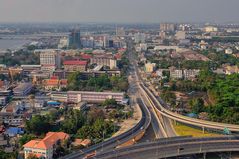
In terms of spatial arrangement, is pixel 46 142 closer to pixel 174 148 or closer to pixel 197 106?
pixel 174 148

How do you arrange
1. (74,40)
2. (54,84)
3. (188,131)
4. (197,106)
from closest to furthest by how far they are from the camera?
(188,131)
(197,106)
(54,84)
(74,40)

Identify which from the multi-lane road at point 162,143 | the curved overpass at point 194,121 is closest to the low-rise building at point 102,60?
the curved overpass at point 194,121

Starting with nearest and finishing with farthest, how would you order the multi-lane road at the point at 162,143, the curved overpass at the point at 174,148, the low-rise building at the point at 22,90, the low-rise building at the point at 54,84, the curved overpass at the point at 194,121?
the curved overpass at the point at 174,148 → the multi-lane road at the point at 162,143 → the curved overpass at the point at 194,121 → the low-rise building at the point at 22,90 → the low-rise building at the point at 54,84

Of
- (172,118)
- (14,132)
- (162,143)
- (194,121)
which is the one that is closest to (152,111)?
(172,118)

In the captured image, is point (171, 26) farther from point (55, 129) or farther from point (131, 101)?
point (55, 129)

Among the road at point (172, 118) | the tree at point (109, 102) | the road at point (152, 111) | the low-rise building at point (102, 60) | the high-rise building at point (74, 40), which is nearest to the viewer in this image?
the road at point (172, 118)

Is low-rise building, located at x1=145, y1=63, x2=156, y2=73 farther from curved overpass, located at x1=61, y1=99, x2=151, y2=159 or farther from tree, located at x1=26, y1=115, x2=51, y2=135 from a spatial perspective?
tree, located at x1=26, y1=115, x2=51, y2=135

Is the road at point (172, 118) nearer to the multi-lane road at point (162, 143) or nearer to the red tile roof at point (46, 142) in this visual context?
the multi-lane road at point (162, 143)

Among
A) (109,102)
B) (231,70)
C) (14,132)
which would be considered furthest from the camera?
(231,70)

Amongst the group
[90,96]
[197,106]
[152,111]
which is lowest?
[152,111]

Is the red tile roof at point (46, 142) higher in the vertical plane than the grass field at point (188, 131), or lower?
higher
